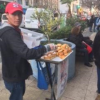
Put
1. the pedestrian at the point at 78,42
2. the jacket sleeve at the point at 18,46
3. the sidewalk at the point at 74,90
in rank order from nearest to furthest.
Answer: the jacket sleeve at the point at 18,46 → the sidewalk at the point at 74,90 → the pedestrian at the point at 78,42

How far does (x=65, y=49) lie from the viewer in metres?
2.43

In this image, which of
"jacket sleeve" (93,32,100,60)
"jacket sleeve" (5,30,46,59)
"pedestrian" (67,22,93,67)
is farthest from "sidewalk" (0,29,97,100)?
"jacket sleeve" (5,30,46,59)

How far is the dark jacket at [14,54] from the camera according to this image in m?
1.77

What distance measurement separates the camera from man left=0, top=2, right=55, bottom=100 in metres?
1.78

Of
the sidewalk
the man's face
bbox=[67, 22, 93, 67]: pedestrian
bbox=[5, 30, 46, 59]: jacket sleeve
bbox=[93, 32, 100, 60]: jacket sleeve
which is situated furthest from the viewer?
bbox=[67, 22, 93, 67]: pedestrian

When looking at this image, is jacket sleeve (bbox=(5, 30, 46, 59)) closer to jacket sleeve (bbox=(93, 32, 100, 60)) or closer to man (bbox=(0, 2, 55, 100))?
man (bbox=(0, 2, 55, 100))

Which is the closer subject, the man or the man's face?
the man

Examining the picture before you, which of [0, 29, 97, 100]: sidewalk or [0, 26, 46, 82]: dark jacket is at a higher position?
[0, 26, 46, 82]: dark jacket

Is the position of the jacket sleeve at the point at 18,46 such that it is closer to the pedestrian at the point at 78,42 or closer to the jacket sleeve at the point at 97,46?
the jacket sleeve at the point at 97,46

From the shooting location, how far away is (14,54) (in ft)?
6.36

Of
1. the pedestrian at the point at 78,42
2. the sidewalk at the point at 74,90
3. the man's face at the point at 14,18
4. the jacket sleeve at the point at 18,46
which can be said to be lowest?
the sidewalk at the point at 74,90

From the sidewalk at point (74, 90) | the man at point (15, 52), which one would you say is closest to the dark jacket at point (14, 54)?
the man at point (15, 52)

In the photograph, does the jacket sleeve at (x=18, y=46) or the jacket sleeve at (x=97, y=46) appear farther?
the jacket sleeve at (x=97, y=46)

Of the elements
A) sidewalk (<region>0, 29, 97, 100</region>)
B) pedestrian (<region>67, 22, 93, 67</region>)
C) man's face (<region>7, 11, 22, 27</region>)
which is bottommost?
sidewalk (<region>0, 29, 97, 100</region>)
